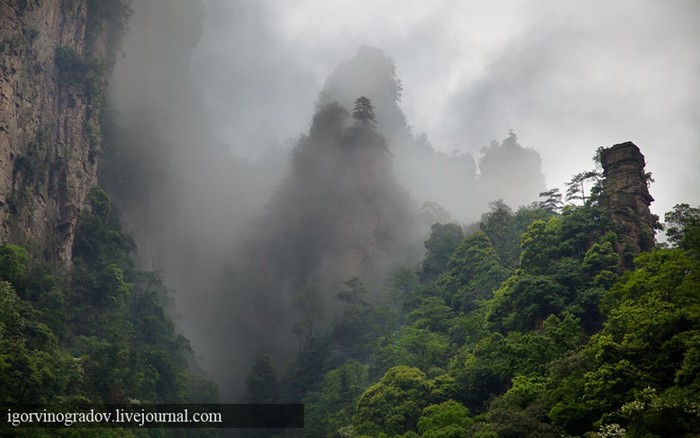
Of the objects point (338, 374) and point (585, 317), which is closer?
point (585, 317)

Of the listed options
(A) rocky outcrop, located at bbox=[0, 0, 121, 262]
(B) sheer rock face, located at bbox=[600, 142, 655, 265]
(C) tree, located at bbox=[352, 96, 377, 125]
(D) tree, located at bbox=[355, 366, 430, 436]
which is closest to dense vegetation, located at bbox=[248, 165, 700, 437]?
(D) tree, located at bbox=[355, 366, 430, 436]

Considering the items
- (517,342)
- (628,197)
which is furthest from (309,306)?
(628,197)

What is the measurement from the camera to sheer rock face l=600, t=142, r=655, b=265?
50.0 m

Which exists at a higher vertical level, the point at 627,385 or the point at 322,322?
the point at 322,322

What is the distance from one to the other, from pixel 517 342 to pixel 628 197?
52.2 feet

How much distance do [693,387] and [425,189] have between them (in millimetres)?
83786

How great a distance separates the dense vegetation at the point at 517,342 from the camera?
103 feet

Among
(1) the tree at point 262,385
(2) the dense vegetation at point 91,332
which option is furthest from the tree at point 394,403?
(1) the tree at point 262,385

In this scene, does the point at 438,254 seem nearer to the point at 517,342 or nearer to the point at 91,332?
the point at 517,342

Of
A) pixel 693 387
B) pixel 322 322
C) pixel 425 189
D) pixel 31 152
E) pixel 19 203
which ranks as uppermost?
pixel 425 189

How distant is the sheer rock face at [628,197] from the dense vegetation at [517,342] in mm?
1219

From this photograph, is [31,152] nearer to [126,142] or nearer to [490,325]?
[126,142]

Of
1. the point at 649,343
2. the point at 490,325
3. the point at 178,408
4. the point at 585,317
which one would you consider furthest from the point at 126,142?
the point at 649,343

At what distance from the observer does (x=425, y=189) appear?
363ft
